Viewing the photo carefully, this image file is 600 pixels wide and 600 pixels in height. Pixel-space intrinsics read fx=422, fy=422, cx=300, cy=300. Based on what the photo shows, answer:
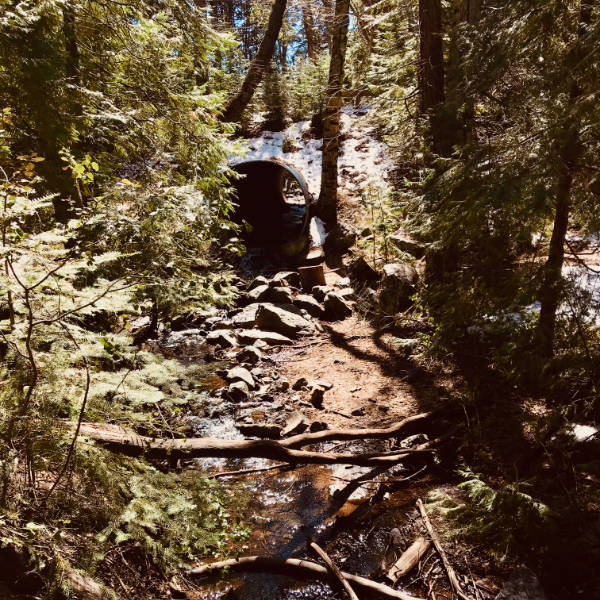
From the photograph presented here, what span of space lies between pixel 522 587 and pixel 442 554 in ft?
1.97

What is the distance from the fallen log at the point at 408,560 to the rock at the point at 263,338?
483cm

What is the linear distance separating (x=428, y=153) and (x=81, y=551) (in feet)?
20.7

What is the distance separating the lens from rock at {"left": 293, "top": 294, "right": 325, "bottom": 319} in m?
9.09

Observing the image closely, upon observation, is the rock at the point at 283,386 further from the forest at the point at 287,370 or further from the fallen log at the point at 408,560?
the fallen log at the point at 408,560

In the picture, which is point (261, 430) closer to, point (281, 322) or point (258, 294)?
point (281, 322)

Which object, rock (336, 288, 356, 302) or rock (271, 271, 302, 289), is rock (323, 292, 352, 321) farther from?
rock (271, 271, 302, 289)

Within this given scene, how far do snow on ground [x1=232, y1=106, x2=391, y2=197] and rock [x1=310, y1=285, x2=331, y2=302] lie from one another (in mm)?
4063

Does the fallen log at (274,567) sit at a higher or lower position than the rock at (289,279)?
lower

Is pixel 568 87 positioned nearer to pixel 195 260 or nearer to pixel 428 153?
pixel 428 153

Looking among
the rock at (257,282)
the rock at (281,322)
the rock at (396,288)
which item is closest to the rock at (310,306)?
the rock at (281,322)

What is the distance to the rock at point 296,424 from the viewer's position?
5343mm

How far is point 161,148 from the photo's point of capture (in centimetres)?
585

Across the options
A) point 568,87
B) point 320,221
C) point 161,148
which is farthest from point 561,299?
point 320,221

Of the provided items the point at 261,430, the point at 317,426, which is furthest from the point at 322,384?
the point at 261,430
